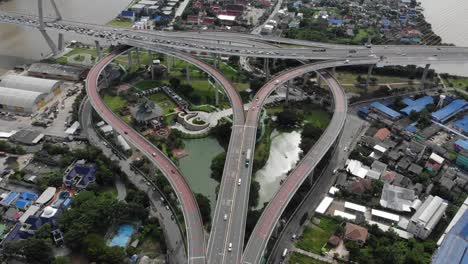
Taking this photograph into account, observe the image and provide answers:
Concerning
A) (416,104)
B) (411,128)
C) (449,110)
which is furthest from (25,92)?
(449,110)

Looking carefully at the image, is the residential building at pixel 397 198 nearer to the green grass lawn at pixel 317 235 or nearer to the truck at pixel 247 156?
the green grass lawn at pixel 317 235

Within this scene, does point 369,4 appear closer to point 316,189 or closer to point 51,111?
point 316,189

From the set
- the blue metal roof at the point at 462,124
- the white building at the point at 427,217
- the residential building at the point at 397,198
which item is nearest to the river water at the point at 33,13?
the residential building at the point at 397,198

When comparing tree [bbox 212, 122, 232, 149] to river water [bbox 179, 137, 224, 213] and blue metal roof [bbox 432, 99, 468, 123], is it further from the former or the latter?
blue metal roof [bbox 432, 99, 468, 123]

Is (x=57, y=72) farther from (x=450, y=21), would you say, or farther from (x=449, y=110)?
(x=450, y=21)

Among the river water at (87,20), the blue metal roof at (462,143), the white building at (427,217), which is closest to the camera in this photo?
the white building at (427,217)

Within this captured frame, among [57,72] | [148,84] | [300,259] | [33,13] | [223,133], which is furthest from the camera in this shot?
[33,13]
